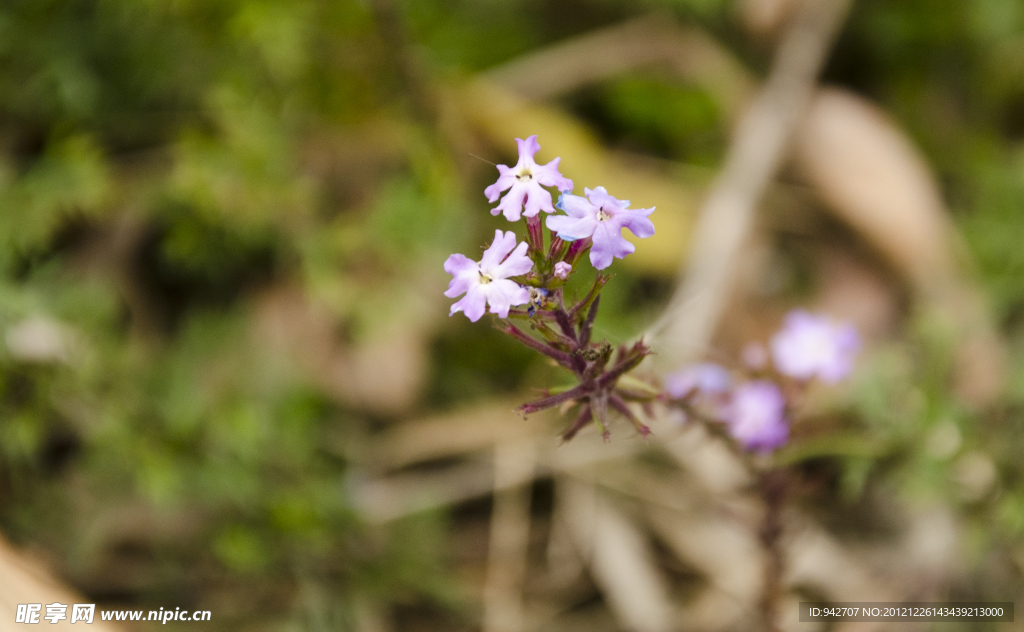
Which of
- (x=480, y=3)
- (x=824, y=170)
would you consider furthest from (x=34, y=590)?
(x=824, y=170)

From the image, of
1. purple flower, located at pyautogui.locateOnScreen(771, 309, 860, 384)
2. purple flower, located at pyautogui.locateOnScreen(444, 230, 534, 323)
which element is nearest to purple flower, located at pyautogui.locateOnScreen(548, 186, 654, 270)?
purple flower, located at pyautogui.locateOnScreen(444, 230, 534, 323)

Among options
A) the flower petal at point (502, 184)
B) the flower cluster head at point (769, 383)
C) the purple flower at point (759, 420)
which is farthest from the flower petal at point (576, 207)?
the purple flower at point (759, 420)

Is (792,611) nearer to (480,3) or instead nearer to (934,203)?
(934,203)

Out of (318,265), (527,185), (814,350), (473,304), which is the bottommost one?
(473,304)

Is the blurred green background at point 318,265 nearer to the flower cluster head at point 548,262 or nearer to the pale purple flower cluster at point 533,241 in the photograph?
the flower cluster head at point 548,262

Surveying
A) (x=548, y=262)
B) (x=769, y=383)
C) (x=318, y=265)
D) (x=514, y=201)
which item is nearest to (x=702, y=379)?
(x=769, y=383)

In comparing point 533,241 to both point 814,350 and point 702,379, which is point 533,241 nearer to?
point 702,379
